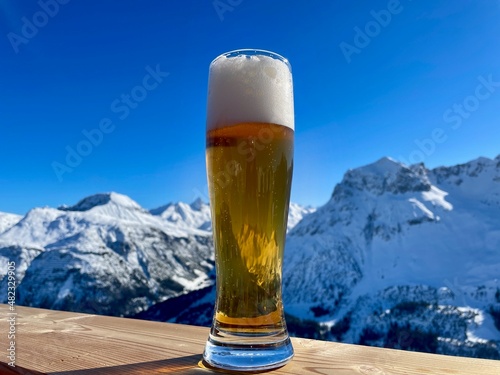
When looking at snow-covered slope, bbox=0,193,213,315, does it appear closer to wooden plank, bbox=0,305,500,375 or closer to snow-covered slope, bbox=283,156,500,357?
snow-covered slope, bbox=283,156,500,357

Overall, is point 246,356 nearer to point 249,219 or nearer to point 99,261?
point 249,219

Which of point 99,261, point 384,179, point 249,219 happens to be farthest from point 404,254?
point 249,219

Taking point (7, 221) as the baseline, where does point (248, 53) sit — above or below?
below

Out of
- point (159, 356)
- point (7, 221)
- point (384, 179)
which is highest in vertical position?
point (384, 179)

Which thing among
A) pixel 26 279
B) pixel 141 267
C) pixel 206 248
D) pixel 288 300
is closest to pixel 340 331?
Result: pixel 288 300

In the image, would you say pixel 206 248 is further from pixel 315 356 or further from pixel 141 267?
pixel 315 356

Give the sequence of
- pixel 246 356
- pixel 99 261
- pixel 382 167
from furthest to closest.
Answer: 1. pixel 382 167
2. pixel 99 261
3. pixel 246 356

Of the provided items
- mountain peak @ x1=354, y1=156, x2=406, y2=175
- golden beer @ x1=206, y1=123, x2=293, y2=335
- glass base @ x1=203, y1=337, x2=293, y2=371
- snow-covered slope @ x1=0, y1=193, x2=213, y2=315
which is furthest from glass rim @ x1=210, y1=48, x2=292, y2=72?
mountain peak @ x1=354, y1=156, x2=406, y2=175

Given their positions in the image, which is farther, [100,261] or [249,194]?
[100,261]
